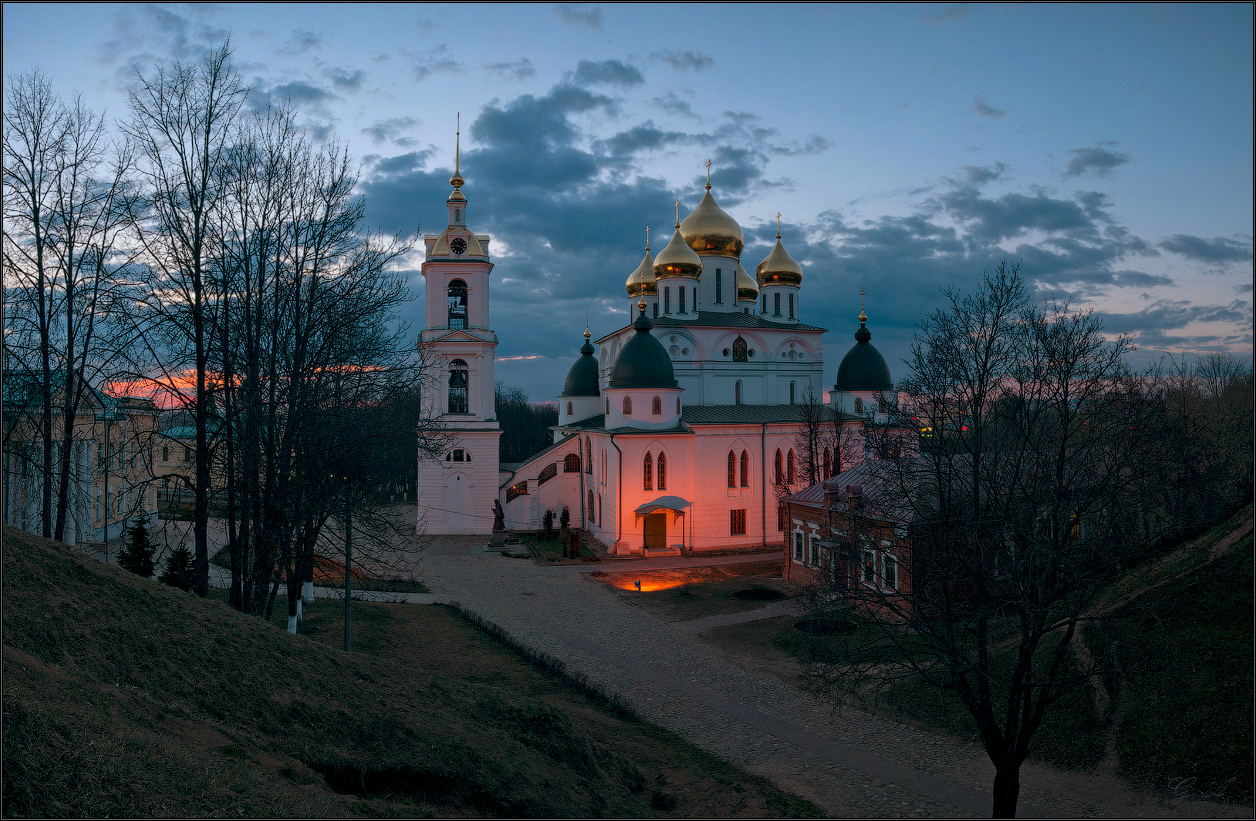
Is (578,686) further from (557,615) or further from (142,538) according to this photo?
(142,538)

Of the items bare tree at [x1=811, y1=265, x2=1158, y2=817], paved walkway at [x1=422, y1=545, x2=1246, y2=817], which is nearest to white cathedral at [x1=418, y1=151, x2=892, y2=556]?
paved walkway at [x1=422, y1=545, x2=1246, y2=817]

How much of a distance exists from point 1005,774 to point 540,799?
5966 millimetres

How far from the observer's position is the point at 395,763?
789cm

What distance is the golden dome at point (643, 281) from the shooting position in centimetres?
3850

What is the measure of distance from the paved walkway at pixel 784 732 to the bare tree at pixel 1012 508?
107cm

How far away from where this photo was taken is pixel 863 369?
116 ft

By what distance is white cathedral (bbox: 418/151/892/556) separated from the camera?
30531 millimetres

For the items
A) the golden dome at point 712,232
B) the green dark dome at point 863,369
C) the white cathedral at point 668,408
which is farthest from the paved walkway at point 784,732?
the golden dome at point 712,232

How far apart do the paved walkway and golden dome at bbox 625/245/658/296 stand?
67.1ft

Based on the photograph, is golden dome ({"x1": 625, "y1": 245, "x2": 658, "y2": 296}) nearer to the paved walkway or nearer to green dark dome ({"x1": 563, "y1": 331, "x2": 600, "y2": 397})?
green dark dome ({"x1": 563, "y1": 331, "x2": 600, "y2": 397})

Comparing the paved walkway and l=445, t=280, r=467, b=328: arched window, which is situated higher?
l=445, t=280, r=467, b=328: arched window

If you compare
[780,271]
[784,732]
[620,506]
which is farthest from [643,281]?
[784,732]

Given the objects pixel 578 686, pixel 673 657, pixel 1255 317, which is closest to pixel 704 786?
pixel 578 686

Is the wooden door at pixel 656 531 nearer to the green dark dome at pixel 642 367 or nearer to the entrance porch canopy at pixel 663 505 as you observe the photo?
the entrance porch canopy at pixel 663 505
